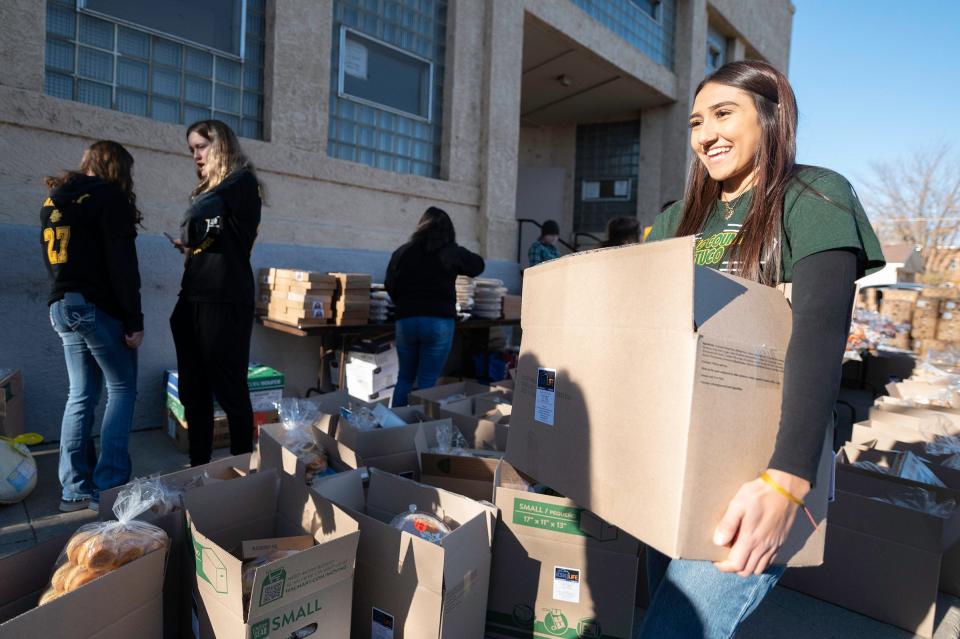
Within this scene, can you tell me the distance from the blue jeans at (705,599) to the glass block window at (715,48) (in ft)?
39.7

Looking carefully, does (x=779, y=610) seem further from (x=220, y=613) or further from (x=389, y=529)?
(x=220, y=613)

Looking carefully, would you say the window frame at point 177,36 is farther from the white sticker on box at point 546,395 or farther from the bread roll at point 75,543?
the white sticker on box at point 546,395

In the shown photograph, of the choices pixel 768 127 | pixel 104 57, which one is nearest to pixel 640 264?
pixel 768 127

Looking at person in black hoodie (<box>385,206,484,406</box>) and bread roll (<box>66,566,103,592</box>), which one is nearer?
bread roll (<box>66,566,103,592</box>)

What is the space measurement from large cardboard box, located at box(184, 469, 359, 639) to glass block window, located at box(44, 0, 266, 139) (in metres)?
3.93

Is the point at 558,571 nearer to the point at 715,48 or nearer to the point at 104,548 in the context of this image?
the point at 104,548

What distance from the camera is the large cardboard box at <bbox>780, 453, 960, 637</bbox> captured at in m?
2.38

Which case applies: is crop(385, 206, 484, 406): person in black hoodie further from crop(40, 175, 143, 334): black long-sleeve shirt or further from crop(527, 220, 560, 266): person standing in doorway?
crop(527, 220, 560, 266): person standing in doorway

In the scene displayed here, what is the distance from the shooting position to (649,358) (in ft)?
3.40

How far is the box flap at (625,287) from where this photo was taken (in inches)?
38.7

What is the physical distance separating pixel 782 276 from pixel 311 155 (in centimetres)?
510

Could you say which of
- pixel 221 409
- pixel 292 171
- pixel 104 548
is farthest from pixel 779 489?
pixel 292 171

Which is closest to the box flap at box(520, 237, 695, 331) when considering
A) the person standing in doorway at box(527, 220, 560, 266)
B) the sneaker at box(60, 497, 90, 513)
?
the sneaker at box(60, 497, 90, 513)

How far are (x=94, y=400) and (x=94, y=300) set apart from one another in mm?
577
